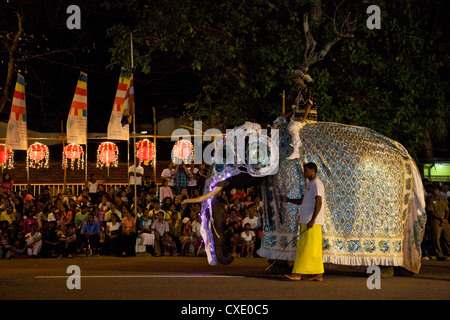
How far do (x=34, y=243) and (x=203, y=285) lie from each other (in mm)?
8850

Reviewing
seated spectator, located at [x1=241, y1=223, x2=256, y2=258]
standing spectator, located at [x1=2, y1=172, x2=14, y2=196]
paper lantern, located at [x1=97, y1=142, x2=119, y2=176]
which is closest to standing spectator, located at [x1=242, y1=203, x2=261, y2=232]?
seated spectator, located at [x1=241, y1=223, x2=256, y2=258]

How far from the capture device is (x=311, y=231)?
34.9 feet

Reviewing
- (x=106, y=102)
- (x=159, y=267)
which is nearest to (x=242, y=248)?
(x=159, y=267)

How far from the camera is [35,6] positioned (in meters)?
24.7

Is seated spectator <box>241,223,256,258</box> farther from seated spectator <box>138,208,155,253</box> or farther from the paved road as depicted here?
the paved road

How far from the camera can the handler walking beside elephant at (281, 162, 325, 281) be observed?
1059 cm

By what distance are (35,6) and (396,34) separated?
12.6m

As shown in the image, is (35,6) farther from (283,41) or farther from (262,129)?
(262,129)

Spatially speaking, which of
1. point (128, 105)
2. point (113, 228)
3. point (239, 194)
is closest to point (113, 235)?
point (113, 228)

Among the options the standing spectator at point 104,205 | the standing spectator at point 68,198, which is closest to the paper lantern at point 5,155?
the standing spectator at point 68,198

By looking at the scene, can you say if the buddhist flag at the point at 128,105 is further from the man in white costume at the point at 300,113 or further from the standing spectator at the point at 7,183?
the man in white costume at the point at 300,113

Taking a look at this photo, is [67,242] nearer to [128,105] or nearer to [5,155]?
[128,105]

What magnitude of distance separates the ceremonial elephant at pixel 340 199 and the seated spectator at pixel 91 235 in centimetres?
741

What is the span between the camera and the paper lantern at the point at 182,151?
22984mm
